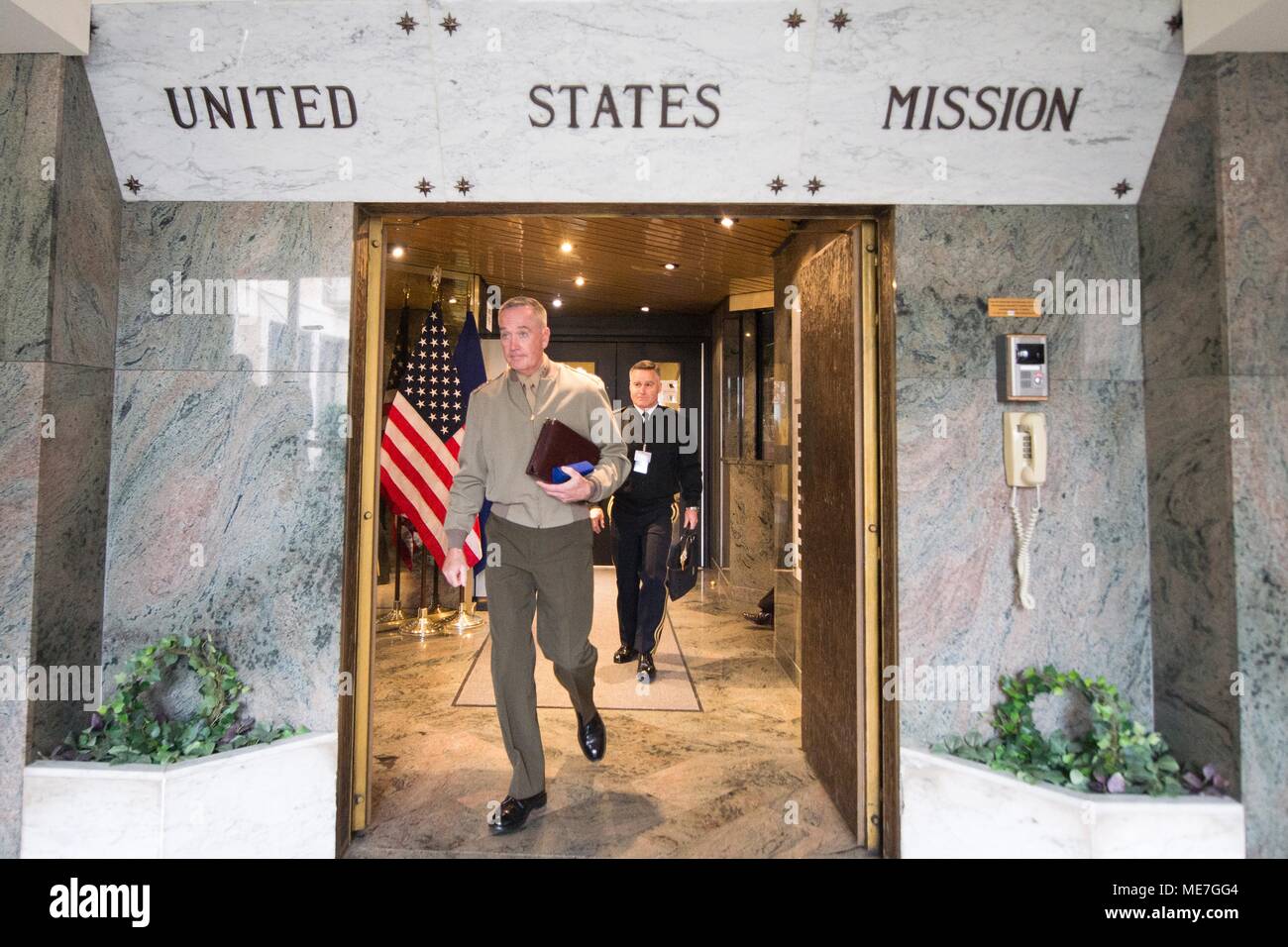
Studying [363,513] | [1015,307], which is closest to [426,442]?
[363,513]

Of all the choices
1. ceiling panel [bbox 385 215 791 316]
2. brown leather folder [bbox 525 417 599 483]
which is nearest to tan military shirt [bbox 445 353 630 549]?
brown leather folder [bbox 525 417 599 483]

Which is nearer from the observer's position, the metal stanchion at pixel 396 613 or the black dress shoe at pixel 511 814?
the black dress shoe at pixel 511 814

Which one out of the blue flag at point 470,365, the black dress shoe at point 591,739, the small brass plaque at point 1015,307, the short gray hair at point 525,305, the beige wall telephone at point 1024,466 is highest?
the blue flag at point 470,365

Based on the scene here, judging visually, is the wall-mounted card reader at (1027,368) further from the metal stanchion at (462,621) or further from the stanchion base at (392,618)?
the stanchion base at (392,618)

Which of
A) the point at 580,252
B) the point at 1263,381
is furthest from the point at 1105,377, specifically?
the point at 580,252

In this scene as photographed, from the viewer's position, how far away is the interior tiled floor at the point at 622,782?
2.45 meters

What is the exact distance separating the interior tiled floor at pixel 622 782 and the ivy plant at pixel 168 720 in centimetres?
62

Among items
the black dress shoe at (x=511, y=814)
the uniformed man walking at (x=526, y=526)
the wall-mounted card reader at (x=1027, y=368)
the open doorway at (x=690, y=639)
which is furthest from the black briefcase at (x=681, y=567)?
the wall-mounted card reader at (x=1027, y=368)

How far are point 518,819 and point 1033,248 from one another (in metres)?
2.80

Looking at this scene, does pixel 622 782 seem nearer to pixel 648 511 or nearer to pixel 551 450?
pixel 551 450

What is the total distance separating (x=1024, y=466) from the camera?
2277 mm

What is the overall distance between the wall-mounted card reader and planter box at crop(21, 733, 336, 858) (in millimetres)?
2774

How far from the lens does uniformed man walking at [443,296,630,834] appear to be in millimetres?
2543

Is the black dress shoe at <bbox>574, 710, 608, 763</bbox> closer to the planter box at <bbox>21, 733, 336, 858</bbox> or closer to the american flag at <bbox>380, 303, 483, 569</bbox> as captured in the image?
the planter box at <bbox>21, 733, 336, 858</bbox>
